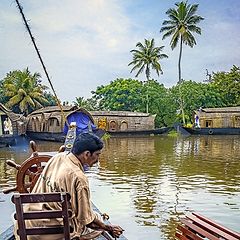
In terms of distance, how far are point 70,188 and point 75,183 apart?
50 millimetres

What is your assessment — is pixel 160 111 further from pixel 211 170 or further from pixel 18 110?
pixel 211 170

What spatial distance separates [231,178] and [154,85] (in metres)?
32.2

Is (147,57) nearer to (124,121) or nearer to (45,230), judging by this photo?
(124,121)

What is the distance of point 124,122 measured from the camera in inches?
1444

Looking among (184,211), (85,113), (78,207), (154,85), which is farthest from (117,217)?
(154,85)

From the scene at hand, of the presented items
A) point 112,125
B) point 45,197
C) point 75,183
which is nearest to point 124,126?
point 112,125

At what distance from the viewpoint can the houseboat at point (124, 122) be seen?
3622 centimetres

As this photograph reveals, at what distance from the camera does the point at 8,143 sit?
25.0 m

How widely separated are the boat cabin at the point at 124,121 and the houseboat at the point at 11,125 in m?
8.47

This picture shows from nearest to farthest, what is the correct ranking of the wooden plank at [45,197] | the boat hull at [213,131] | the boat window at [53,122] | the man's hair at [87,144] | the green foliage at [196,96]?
the wooden plank at [45,197] < the man's hair at [87,144] < the boat window at [53,122] < the boat hull at [213,131] < the green foliage at [196,96]

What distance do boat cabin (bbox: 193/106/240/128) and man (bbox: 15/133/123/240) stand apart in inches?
1390

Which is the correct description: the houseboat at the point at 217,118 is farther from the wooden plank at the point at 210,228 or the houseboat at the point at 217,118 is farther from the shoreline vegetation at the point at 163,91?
the wooden plank at the point at 210,228

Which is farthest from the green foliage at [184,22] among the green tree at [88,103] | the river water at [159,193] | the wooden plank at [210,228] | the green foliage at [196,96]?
the wooden plank at [210,228]

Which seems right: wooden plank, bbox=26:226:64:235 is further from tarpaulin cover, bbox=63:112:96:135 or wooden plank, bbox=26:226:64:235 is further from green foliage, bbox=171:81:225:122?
green foliage, bbox=171:81:225:122
